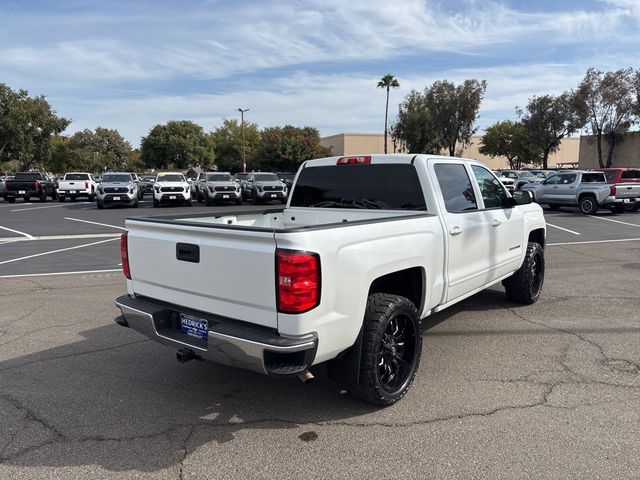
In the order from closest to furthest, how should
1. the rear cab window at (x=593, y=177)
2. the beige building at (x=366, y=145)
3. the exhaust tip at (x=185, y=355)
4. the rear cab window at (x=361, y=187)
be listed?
the exhaust tip at (x=185, y=355)
the rear cab window at (x=361, y=187)
the rear cab window at (x=593, y=177)
the beige building at (x=366, y=145)

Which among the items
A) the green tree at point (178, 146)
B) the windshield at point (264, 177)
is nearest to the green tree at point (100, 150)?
the green tree at point (178, 146)

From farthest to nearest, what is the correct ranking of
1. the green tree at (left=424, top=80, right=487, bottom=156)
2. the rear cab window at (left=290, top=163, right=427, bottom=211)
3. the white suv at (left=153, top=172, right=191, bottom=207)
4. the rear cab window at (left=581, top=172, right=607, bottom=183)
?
the green tree at (left=424, top=80, right=487, bottom=156) → the white suv at (left=153, top=172, right=191, bottom=207) → the rear cab window at (left=581, top=172, right=607, bottom=183) → the rear cab window at (left=290, top=163, right=427, bottom=211)

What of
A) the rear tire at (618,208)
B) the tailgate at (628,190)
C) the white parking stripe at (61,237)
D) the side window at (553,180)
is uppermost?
the side window at (553,180)

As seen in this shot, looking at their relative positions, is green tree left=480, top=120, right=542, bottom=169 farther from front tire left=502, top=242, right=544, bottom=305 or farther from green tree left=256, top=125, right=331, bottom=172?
front tire left=502, top=242, right=544, bottom=305

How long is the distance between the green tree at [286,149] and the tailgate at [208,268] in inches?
2234

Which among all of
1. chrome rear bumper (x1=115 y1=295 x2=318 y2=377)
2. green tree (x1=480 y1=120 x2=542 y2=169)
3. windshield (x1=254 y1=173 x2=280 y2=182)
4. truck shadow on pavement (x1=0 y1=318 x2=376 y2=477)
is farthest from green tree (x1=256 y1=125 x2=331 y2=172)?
chrome rear bumper (x1=115 y1=295 x2=318 y2=377)

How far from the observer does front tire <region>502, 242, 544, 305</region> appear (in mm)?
6332

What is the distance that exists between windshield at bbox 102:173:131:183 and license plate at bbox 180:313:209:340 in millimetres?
23135

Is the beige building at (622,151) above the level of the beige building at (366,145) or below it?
below

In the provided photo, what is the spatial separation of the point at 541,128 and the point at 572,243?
144ft

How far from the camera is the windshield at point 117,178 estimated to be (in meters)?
24.8

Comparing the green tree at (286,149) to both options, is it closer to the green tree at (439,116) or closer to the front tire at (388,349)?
the green tree at (439,116)

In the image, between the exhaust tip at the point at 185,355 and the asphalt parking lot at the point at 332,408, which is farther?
the exhaust tip at the point at 185,355

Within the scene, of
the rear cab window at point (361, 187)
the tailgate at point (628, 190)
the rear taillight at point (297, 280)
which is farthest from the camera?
the tailgate at point (628, 190)
